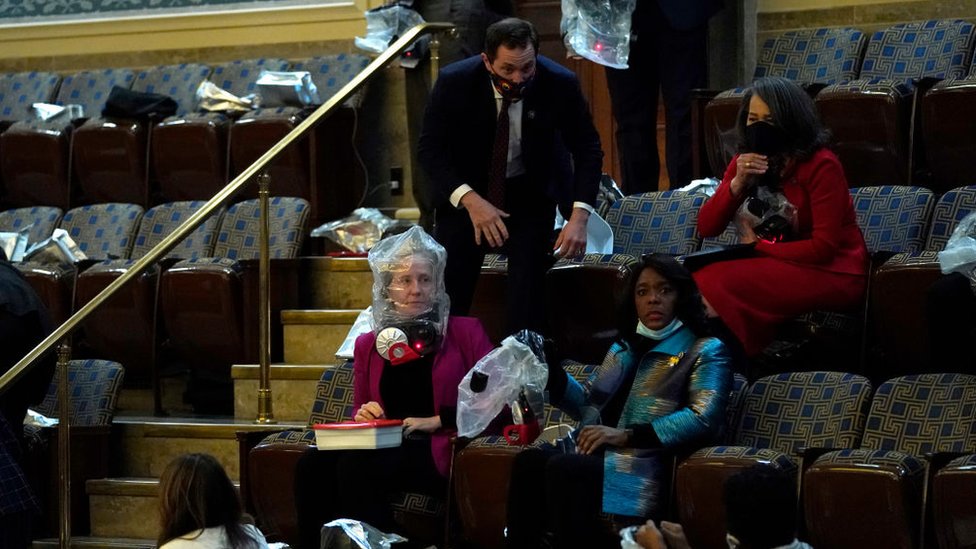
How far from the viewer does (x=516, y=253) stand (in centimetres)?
444

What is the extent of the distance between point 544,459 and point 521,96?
118 cm

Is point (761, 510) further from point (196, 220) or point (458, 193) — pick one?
point (196, 220)

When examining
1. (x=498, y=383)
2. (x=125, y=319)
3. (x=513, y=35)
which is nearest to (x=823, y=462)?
(x=498, y=383)

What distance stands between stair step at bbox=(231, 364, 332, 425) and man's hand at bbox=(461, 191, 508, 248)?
0.94 m

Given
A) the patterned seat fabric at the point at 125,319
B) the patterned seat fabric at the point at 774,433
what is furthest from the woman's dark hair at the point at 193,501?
the patterned seat fabric at the point at 125,319

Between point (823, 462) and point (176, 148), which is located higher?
point (176, 148)

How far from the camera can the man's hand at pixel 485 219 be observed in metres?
4.32

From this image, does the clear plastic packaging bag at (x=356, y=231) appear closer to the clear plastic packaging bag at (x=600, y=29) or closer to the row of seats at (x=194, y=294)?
the row of seats at (x=194, y=294)

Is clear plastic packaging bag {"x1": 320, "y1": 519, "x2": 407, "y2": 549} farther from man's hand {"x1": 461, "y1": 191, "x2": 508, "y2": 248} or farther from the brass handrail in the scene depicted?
the brass handrail

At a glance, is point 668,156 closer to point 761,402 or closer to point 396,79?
point 396,79

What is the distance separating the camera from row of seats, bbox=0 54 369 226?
6.19 metres

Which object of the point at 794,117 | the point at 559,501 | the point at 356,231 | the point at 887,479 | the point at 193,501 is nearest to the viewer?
the point at 193,501

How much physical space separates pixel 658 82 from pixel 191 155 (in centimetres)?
189

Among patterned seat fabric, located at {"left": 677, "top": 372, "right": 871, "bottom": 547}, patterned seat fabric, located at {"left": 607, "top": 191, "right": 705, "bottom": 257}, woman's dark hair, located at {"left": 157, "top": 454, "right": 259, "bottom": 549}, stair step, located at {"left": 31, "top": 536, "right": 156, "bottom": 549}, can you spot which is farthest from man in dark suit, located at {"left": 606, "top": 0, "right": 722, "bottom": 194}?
woman's dark hair, located at {"left": 157, "top": 454, "right": 259, "bottom": 549}
